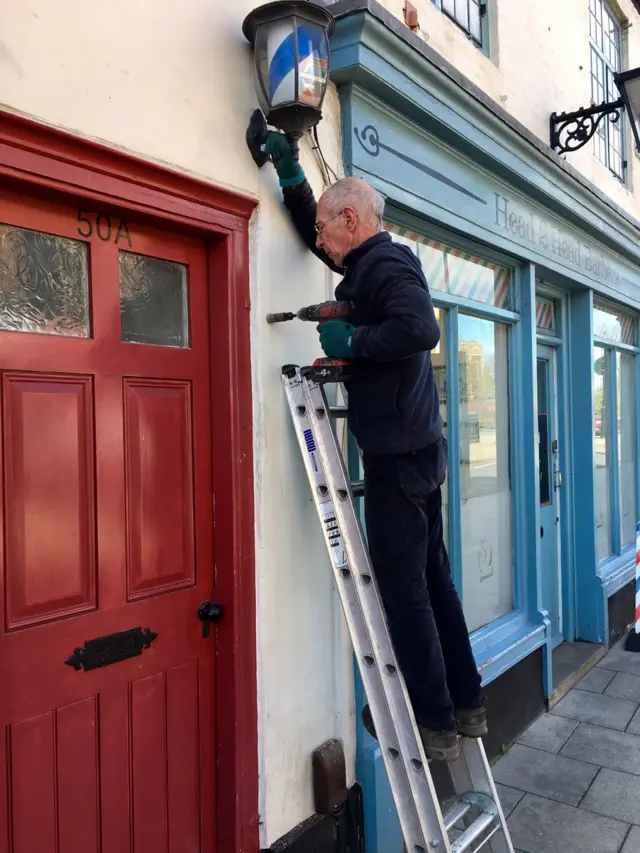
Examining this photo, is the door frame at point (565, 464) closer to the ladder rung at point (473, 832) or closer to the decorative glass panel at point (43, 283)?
the ladder rung at point (473, 832)

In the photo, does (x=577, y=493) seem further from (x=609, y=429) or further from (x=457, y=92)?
(x=457, y=92)

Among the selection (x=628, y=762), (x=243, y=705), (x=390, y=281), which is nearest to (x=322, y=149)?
(x=390, y=281)

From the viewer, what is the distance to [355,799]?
3076mm

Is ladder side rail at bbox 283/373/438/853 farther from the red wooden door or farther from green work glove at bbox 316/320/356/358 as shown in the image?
the red wooden door

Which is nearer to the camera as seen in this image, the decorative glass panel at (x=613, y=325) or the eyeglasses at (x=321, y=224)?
the eyeglasses at (x=321, y=224)

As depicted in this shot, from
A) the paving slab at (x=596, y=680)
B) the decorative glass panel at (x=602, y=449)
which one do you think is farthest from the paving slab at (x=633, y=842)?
the decorative glass panel at (x=602, y=449)

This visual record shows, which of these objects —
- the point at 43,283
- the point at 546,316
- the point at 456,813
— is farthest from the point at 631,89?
the point at 456,813

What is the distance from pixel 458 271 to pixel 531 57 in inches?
84.2

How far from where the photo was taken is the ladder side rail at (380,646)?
2.33m

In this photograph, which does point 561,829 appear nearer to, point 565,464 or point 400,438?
point 400,438

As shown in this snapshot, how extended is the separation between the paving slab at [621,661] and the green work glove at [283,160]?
5006mm

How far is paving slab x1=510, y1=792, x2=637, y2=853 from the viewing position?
3426mm

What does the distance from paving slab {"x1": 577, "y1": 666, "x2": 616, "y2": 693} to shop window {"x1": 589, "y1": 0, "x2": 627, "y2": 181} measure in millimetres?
4809

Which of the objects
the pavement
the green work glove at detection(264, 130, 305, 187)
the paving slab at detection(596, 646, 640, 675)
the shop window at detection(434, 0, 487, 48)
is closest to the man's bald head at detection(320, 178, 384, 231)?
the green work glove at detection(264, 130, 305, 187)
